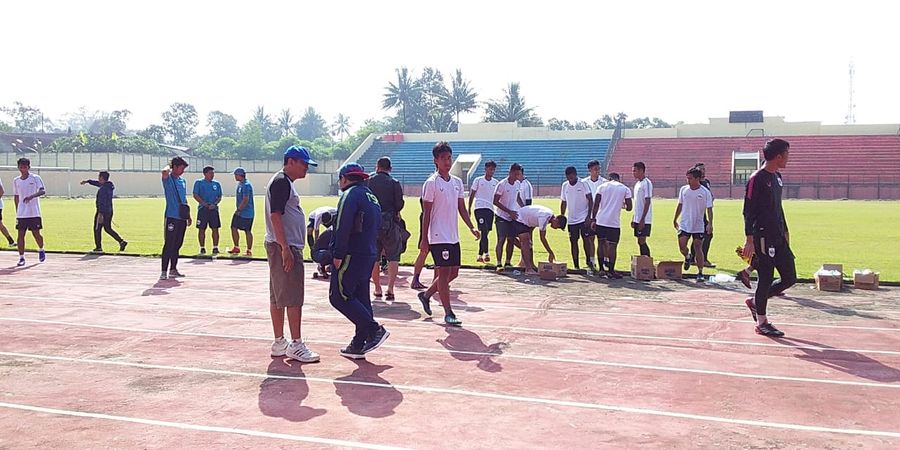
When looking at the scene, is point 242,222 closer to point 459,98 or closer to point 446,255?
point 446,255

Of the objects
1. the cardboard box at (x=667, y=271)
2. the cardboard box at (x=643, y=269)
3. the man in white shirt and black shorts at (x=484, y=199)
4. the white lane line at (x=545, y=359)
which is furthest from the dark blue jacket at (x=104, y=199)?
the cardboard box at (x=667, y=271)

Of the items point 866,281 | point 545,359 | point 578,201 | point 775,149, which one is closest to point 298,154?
point 545,359

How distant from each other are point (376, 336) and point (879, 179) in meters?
62.8

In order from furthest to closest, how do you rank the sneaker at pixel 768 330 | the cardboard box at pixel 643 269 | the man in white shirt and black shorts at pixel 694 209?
the man in white shirt and black shorts at pixel 694 209, the cardboard box at pixel 643 269, the sneaker at pixel 768 330

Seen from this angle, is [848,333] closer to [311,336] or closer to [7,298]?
[311,336]

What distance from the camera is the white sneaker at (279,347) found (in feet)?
23.4

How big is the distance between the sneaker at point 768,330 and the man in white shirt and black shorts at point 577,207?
5.18 m

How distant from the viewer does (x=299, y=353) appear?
6.95m

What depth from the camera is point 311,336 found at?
8203mm

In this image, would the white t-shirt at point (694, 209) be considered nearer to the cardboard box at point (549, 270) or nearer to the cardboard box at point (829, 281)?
the cardboard box at point (829, 281)

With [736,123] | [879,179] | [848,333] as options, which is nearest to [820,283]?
[848,333]

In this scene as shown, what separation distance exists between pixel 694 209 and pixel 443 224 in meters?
5.61

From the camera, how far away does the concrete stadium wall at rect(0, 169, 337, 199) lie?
56.1 m

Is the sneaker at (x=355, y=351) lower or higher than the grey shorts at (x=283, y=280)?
lower
